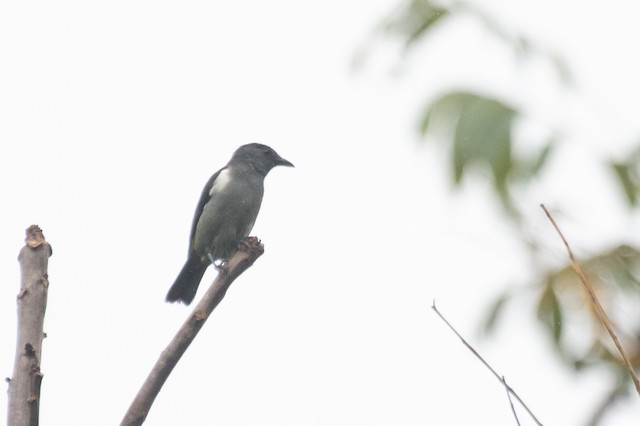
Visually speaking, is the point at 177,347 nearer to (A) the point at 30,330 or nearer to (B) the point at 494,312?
(A) the point at 30,330

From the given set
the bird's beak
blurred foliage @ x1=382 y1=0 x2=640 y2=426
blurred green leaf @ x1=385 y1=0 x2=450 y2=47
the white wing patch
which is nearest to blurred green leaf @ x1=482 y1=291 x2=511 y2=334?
blurred foliage @ x1=382 y1=0 x2=640 y2=426

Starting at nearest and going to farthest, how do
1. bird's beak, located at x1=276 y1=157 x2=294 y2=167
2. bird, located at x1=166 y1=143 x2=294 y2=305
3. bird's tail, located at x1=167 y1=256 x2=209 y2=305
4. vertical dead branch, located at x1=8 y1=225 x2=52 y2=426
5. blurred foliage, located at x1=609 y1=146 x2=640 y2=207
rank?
1. blurred foliage, located at x1=609 y1=146 x2=640 y2=207
2. vertical dead branch, located at x1=8 y1=225 x2=52 y2=426
3. bird, located at x1=166 y1=143 x2=294 y2=305
4. bird's tail, located at x1=167 y1=256 x2=209 y2=305
5. bird's beak, located at x1=276 y1=157 x2=294 y2=167

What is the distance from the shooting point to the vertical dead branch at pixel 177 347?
2773 millimetres

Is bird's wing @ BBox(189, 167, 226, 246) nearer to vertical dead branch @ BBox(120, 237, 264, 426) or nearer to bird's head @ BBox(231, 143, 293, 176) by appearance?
bird's head @ BBox(231, 143, 293, 176)

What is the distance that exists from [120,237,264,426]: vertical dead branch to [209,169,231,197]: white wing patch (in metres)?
4.25

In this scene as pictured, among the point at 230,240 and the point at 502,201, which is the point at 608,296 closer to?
the point at 502,201

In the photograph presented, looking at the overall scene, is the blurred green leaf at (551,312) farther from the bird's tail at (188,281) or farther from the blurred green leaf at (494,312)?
the bird's tail at (188,281)

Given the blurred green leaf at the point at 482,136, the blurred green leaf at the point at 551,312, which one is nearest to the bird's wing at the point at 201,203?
the blurred green leaf at the point at 482,136

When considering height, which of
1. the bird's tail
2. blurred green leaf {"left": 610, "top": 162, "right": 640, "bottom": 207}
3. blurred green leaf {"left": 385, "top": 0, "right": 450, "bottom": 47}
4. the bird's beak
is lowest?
blurred green leaf {"left": 610, "top": 162, "right": 640, "bottom": 207}

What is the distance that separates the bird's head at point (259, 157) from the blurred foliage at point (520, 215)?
6.27 m

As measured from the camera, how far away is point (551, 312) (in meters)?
1.89

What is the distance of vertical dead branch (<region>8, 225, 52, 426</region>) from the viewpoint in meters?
2.68

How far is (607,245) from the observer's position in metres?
1.82

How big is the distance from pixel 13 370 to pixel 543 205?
6.07 ft
